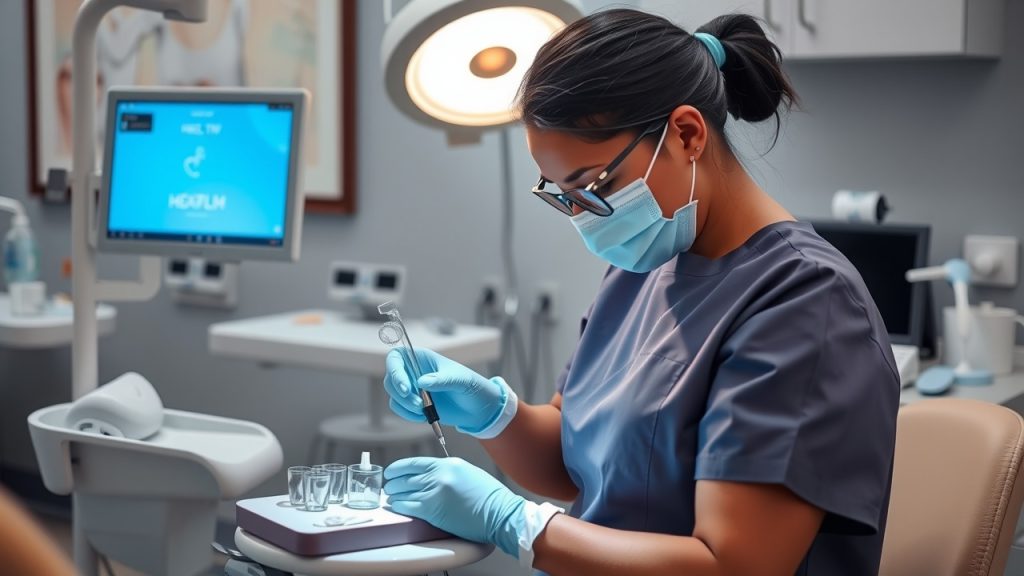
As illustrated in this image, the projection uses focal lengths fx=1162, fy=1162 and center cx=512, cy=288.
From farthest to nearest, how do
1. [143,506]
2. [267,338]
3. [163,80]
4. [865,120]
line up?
[163,80] < [267,338] < [865,120] < [143,506]

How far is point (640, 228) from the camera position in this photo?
1.33m

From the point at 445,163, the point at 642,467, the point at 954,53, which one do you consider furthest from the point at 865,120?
the point at 642,467

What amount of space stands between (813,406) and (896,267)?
3.90 feet

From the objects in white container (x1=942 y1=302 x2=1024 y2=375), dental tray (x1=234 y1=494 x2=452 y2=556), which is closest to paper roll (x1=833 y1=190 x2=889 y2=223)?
white container (x1=942 y1=302 x2=1024 y2=375)

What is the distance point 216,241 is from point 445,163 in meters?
1.24

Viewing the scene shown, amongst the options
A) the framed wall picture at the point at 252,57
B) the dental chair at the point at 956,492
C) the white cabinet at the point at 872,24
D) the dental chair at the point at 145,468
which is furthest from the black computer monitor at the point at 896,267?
the framed wall picture at the point at 252,57

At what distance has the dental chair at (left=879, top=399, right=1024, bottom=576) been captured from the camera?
1304 mm

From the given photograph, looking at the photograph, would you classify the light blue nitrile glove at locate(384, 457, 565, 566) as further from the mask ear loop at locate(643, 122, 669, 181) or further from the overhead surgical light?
the overhead surgical light

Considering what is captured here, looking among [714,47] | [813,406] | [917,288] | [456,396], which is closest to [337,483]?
[456,396]

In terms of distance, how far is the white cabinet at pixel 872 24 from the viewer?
81.1 inches

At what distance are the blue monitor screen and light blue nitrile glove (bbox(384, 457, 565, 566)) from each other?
30.9 inches

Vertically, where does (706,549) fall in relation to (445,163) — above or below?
below

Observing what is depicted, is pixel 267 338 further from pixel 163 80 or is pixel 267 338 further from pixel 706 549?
pixel 706 549

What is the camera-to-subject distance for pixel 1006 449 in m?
1.33
